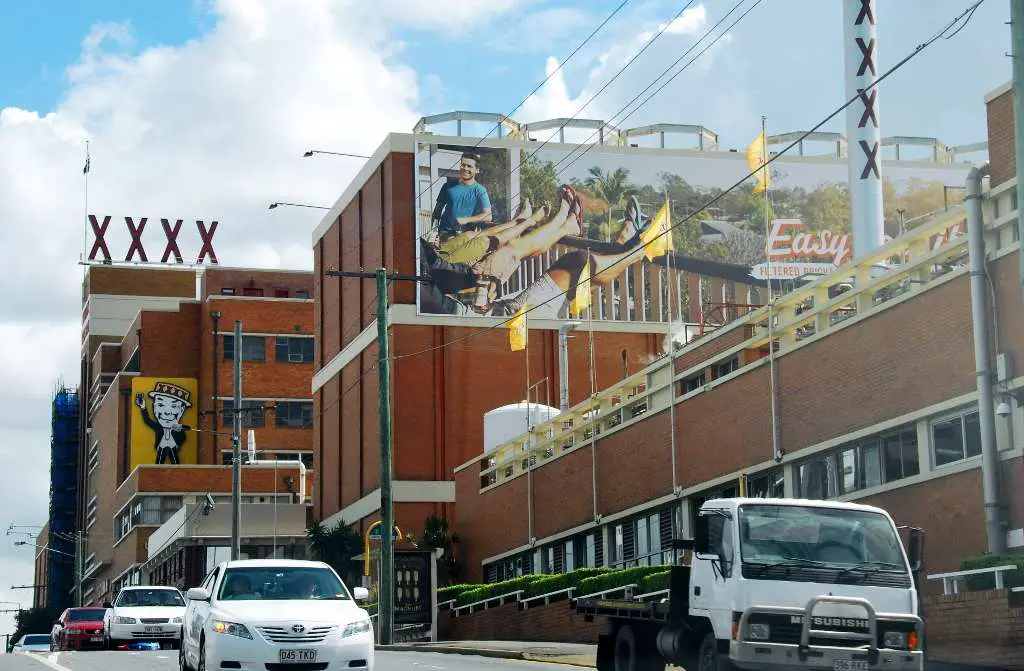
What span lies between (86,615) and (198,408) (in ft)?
233

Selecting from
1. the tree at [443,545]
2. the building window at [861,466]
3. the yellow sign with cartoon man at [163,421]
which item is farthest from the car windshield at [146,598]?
the yellow sign with cartoon man at [163,421]

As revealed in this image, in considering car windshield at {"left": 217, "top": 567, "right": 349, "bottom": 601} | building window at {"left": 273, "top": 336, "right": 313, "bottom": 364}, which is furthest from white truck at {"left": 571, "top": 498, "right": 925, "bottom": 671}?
building window at {"left": 273, "top": 336, "right": 313, "bottom": 364}

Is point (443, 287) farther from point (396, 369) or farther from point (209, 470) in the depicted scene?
point (209, 470)

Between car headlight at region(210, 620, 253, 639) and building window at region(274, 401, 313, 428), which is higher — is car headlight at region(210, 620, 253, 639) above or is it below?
below

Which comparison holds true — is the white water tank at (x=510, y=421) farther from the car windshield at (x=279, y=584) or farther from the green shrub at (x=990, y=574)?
the car windshield at (x=279, y=584)

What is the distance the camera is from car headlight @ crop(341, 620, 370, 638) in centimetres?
1845

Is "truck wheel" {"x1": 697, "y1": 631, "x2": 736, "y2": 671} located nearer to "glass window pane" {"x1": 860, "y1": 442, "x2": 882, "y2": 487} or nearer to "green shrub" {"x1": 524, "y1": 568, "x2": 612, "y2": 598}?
"glass window pane" {"x1": 860, "y1": 442, "x2": 882, "y2": 487}

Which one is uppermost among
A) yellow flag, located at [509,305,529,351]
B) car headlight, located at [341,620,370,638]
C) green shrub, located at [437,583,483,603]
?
yellow flag, located at [509,305,529,351]

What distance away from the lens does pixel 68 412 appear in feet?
513

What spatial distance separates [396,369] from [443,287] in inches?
143

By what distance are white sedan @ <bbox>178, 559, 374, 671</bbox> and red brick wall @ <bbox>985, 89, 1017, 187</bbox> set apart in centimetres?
1271

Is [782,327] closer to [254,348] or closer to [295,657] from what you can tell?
[295,657]

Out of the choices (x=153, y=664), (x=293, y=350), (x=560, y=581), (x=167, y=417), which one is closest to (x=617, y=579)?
(x=560, y=581)

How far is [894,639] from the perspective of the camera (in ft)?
56.5
